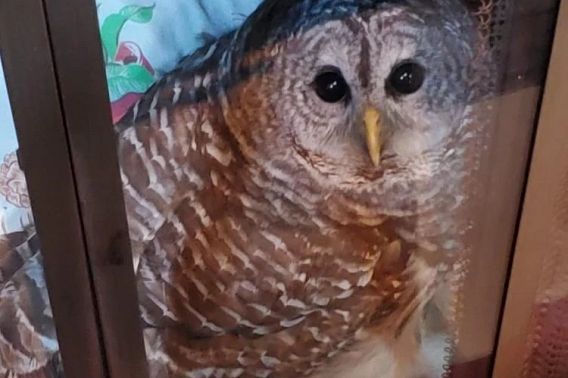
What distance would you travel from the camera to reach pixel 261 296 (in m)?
0.77

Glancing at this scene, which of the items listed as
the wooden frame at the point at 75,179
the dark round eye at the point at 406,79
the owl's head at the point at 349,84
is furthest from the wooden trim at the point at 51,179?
the dark round eye at the point at 406,79

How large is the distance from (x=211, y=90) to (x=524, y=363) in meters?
0.48

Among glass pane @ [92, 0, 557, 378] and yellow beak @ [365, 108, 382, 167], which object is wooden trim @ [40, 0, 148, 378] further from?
yellow beak @ [365, 108, 382, 167]

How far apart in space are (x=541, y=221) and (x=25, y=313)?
17.9 inches

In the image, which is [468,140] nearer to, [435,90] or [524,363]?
[435,90]

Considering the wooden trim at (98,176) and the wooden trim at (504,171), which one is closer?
the wooden trim at (98,176)

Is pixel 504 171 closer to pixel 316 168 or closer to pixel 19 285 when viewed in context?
pixel 316 168

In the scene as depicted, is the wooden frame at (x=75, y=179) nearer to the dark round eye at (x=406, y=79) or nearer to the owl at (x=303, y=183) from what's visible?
the owl at (x=303, y=183)

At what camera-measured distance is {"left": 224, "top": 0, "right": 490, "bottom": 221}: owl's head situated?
66 centimetres

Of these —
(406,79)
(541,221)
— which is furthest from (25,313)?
(541,221)

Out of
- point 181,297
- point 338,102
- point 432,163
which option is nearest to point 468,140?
point 432,163

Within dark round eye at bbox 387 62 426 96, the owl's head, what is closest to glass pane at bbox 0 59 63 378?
the owl's head

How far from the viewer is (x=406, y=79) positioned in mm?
688

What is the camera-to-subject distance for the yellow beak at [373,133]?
27.0 inches
